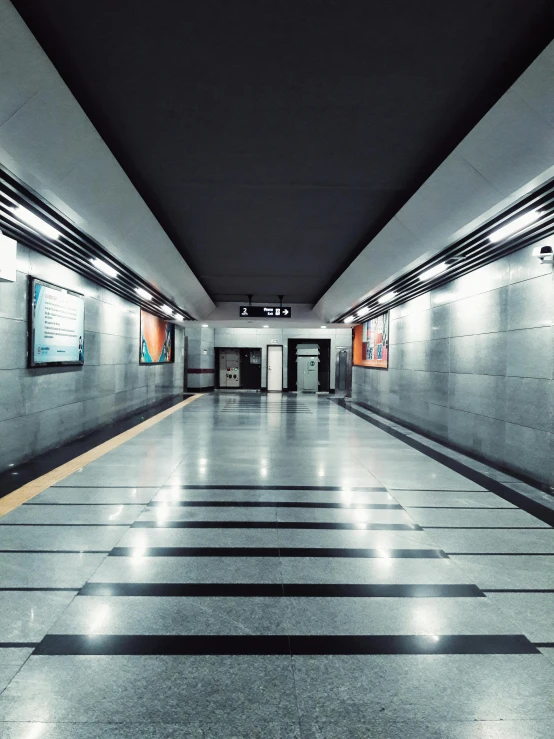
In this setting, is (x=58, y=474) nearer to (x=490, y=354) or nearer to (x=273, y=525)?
(x=273, y=525)

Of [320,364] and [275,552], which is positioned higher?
[320,364]

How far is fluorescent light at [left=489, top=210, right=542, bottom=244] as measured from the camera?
15.3ft

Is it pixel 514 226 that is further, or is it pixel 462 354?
pixel 462 354

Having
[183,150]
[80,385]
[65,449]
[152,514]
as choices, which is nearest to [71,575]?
[152,514]

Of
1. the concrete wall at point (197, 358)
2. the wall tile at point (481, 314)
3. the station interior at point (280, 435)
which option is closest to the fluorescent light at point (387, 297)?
the station interior at point (280, 435)

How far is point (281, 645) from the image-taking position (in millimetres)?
2289

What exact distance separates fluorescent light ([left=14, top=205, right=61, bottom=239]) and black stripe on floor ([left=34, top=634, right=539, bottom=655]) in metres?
4.05

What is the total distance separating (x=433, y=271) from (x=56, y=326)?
19.0 feet

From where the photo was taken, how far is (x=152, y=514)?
13.8ft

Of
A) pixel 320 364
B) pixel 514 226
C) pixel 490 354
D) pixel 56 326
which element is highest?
pixel 514 226

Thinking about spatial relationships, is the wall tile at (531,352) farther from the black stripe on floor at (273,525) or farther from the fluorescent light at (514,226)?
the black stripe on floor at (273,525)

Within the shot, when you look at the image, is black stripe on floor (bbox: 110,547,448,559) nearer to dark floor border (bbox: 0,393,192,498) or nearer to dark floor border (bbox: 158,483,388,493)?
dark floor border (bbox: 158,483,388,493)

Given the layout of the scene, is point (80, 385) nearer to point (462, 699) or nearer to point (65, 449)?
point (65, 449)

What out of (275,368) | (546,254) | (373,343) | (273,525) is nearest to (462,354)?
(546,254)
